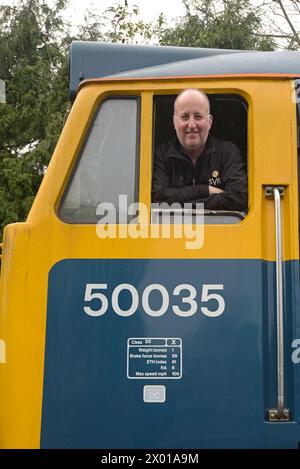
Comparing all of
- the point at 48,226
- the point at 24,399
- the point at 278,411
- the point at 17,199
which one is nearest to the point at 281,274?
the point at 278,411

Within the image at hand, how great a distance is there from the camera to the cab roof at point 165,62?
3.01 m

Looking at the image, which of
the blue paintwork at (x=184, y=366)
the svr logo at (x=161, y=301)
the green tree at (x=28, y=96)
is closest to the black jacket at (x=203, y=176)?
the blue paintwork at (x=184, y=366)

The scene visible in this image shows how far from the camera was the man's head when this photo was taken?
9.64ft

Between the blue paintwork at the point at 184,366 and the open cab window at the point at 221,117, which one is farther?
the open cab window at the point at 221,117

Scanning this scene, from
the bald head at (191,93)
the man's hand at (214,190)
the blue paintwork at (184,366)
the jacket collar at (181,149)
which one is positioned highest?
the bald head at (191,93)

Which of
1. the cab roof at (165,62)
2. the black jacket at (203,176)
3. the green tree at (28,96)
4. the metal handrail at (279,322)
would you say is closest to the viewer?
the metal handrail at (279,322)

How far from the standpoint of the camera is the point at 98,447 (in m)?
2.68

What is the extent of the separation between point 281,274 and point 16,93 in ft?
32.2

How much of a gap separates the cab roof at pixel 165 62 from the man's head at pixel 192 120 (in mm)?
148

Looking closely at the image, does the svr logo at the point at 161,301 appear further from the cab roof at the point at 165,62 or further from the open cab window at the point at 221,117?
the cab roof at the point at 165,62

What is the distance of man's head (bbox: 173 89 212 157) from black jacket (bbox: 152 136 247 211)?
41mm

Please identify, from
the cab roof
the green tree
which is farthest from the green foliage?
the cab roof

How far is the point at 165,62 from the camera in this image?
3.12 metres
